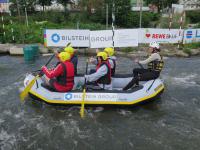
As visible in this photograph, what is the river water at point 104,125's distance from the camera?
19.8ft

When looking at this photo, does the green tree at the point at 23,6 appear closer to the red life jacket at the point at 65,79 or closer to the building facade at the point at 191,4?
the building facade at the point at 191,4

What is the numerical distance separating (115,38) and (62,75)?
6.72 meters

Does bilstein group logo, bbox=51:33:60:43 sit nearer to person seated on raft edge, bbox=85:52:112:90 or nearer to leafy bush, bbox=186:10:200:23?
person seated on raft edge, bbox=85:52:112:90

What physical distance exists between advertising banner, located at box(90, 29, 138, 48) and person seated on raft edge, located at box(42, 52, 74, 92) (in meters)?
6.28

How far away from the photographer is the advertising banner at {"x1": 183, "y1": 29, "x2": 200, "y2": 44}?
586 inches

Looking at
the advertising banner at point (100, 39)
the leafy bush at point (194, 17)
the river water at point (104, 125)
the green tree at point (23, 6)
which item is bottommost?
the river water at point (104, 125)

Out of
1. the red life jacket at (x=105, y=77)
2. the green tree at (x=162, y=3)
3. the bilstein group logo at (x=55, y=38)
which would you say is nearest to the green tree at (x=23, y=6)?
the green tree at (x=162, y=3)

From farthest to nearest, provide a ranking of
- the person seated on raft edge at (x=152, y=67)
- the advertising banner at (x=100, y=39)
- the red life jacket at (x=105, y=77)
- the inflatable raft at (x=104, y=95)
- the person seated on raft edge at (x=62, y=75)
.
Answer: the advertising banner at (x=100, y=39)
the person seated on raft edge at (x=152, y=67)
the red life jacket at (x=105, y=77)
the inflatable raft at (x=104, y=95)
the person seated on raft edge at (x=62, y=75)

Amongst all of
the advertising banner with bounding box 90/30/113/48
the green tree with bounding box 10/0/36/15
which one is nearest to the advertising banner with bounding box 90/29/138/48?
the advertising banner with bounding box 90/30/113/48

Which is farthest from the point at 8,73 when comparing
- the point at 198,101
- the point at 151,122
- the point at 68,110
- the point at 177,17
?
the point at 177,17

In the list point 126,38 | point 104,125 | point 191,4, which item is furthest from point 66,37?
point 191,4

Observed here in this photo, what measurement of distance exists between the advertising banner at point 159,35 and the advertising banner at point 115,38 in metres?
0.47

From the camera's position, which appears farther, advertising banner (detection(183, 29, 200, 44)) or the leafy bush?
the leafy bush

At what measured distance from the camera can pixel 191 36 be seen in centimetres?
1512
